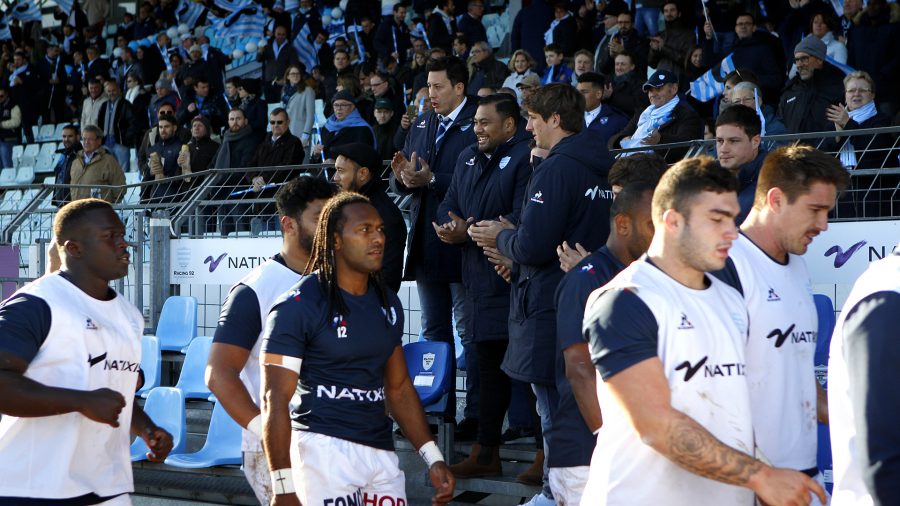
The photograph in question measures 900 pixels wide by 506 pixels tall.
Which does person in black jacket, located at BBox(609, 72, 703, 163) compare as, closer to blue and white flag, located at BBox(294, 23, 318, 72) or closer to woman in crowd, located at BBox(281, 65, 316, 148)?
woman in crowd, located at BBox(281, 65, 316, 148)

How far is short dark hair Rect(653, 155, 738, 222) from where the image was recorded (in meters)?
3.16

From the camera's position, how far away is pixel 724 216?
3.15 metres

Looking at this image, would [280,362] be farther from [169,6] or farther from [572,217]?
[169,6]

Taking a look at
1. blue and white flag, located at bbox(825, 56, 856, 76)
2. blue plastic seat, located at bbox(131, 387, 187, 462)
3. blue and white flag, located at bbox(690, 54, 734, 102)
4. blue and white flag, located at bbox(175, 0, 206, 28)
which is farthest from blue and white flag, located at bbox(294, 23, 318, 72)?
blue plastic seat, located at bbox(131, 387, 187, 462)

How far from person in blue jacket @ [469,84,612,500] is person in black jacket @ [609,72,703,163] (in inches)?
134

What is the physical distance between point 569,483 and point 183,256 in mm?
5755

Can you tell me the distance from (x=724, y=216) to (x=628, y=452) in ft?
2.32

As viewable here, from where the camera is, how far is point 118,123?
677 inches

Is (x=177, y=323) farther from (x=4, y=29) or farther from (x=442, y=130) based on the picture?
(x=4, y=29)

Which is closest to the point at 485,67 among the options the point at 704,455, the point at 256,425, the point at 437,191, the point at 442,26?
the point at 442,26

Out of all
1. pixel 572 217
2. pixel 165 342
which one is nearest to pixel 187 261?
pixel 165 342

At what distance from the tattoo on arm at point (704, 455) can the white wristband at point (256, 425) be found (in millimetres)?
1894

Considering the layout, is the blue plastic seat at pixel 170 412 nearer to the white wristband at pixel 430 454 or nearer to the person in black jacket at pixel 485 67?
the white wristband at pixel 430 454

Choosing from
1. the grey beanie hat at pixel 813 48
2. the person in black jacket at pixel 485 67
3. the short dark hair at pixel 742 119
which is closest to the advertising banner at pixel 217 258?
the person in black jacket at pixel 485 67
